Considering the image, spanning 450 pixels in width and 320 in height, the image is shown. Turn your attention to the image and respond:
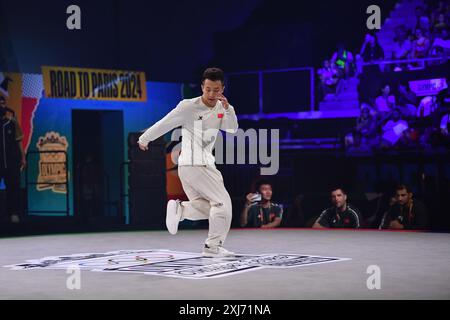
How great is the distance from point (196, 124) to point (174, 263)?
1200 millimetres

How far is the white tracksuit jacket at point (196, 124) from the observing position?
6590mm

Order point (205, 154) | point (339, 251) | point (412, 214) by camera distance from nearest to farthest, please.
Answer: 1. point (205, 154)
2. point (339, 251)
3. point (412, 214)

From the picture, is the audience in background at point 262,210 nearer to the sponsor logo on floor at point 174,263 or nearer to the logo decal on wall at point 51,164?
the sponsor logo on floor at point 174,263

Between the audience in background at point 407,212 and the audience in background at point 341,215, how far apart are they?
1.32ft

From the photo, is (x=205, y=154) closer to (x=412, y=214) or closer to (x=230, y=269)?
(x=230, y=269)

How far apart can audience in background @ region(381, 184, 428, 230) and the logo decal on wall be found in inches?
221

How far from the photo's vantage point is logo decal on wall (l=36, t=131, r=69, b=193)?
12.7m

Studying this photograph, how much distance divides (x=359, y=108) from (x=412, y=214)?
93.4 inches

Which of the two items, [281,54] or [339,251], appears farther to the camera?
[281,54]

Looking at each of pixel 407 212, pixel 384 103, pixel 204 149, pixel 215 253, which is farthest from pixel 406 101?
pixel 215 253

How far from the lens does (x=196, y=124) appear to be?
661 centimetres

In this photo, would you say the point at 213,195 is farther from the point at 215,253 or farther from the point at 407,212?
the point at 407,212

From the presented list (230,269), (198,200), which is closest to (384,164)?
(198,200)

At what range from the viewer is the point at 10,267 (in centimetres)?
617
